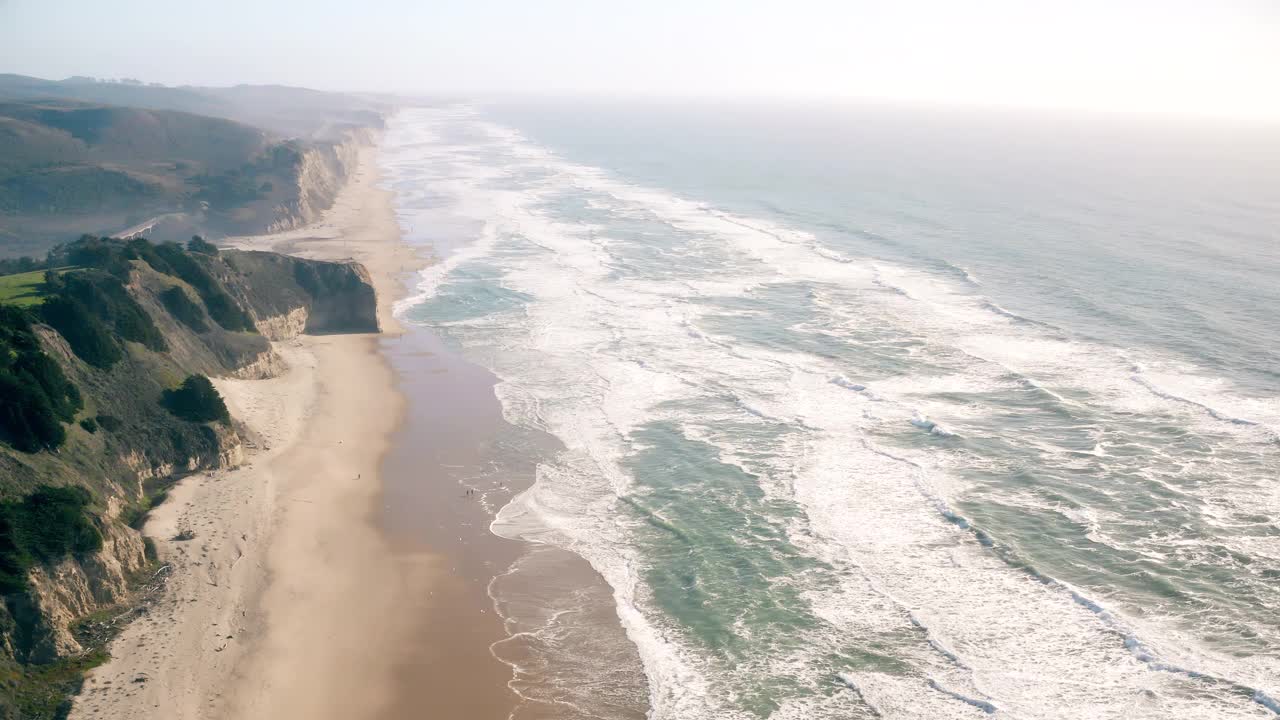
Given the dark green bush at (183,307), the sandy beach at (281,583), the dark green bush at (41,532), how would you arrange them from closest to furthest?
the dark green bush at (41,532) < the sandy beach at (281,583) < the dark green bush at (183,307)

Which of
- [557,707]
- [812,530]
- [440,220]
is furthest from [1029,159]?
[557,707]

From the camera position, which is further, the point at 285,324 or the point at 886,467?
the point at 285,324

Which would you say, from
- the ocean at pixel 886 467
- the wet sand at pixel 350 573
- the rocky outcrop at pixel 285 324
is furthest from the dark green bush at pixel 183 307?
the ocean at pixel 886 467

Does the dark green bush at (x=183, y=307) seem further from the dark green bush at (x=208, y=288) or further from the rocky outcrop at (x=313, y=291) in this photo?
the rocky outcrop at (x=313, y=291)

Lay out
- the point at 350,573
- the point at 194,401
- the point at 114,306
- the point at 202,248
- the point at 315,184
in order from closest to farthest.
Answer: the point at 350,573 → the point at 194,401 → the point at 114,306 → the point at 202,248 → the point at 315,184

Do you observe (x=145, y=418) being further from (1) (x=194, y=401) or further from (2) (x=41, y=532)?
(2) (x=41, y=532)

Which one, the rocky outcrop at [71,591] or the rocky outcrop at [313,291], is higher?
the rocky outcrop at [313,291]

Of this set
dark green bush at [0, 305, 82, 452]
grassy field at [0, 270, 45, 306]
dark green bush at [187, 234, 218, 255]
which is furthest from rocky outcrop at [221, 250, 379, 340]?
dark green bush at [0, 305, 82, 452]

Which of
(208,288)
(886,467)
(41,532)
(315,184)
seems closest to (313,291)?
(208,288)
